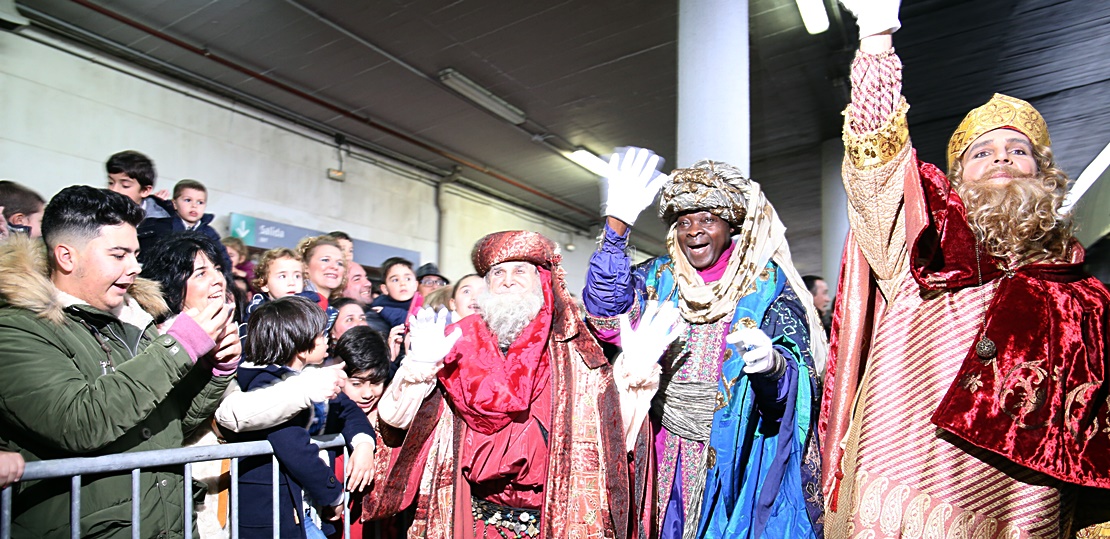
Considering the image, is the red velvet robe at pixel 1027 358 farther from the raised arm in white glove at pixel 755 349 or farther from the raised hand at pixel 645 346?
the raised hand at pixel 645 346

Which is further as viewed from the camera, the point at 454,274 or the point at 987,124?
the point at 454,274

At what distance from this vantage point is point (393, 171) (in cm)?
1130

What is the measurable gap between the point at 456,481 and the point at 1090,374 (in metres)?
2.08

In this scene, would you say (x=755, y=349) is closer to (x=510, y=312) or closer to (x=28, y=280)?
→ (x=510, y=312)

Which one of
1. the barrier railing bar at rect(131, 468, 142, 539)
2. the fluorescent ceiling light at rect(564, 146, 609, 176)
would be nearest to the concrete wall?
the fluorescent ceiling light at rect(564, 146, 609, 176)

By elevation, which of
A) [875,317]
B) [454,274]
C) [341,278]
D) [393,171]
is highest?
[393,171]

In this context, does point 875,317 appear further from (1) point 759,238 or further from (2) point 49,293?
(2) point 49,293

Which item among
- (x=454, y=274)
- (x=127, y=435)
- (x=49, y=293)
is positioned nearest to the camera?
(x=49, y=293)

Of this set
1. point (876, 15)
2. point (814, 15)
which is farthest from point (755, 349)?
point (814, 15)

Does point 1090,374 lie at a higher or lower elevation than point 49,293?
lower

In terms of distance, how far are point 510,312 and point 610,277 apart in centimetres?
44

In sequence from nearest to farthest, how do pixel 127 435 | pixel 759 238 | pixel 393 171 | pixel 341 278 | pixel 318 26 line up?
pixel 127 435 < pixel 759 238 < pixel 341 278 < pixel 318 26 < pixel 393 171

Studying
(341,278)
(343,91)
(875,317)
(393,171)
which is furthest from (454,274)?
(875,317)

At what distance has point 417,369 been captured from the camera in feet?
8.80
